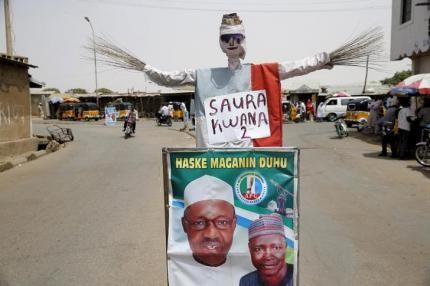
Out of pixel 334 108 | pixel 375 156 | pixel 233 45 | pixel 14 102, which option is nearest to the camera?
pixel 233 45

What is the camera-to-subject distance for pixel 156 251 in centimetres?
495

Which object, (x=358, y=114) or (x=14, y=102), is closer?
(x=14, y=102)

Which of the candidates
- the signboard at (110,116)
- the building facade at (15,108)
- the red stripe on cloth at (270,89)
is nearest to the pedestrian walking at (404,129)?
the red stripe on cloth at (270,89)

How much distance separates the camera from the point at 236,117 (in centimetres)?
357

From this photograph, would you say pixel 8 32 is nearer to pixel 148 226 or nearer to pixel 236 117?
pixel 148 226

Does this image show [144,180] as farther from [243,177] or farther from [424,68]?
[424,68]

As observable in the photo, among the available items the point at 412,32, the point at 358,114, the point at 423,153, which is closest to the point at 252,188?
the point at 423,153

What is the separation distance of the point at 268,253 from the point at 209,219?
0.45 meters

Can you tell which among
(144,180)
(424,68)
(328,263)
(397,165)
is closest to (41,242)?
(328,263)

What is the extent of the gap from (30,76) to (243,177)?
1553 cm

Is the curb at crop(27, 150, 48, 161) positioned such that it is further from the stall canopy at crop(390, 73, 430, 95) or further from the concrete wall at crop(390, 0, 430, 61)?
the concrete wall at crop(390, 0, 430, 61)

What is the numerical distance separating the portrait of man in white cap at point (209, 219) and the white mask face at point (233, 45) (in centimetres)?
111

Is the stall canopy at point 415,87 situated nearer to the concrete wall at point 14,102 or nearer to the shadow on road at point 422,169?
the shadow on road at point 422,169

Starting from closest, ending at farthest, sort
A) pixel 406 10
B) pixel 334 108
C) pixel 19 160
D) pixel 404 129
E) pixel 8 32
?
pixel 404 129, pixel 19 160, pixel 8 32, pixel 406 10, pixel 334 108
